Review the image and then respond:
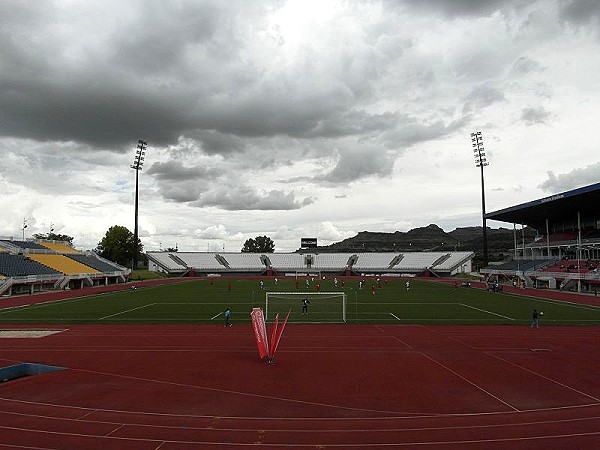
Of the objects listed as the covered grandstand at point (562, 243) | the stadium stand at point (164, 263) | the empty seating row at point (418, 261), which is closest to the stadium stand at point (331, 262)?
the empty seating row at point (418, 261)

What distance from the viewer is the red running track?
12.0 m

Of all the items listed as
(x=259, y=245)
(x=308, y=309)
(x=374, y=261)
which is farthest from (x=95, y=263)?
(x=259, y=245)

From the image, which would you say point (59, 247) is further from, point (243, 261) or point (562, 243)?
point (562, 243)

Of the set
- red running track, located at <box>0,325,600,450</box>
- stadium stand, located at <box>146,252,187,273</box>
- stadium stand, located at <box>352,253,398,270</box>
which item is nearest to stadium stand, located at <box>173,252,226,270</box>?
stadium stand, located at <box>146,252,187,273</box>

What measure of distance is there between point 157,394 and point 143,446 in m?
4.54

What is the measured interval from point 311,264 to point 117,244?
48481 mm

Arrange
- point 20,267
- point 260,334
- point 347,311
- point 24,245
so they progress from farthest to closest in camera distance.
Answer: point 24,245, point 20,267, point 347,311, point 260,334

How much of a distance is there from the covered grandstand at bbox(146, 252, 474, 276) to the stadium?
6498cm

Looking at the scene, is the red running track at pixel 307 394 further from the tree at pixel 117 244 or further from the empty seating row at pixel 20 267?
the tree at pixel 117 244

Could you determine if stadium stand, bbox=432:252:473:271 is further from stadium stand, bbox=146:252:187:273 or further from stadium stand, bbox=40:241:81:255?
stadium stand, bbox=40:241:81:255

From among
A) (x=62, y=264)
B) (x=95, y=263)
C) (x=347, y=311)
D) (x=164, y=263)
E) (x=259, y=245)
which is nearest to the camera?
(x=347, y=311)

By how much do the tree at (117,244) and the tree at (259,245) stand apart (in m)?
68.4

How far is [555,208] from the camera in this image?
72.1m

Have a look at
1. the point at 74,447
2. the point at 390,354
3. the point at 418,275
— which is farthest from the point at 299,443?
the point at 418,275
